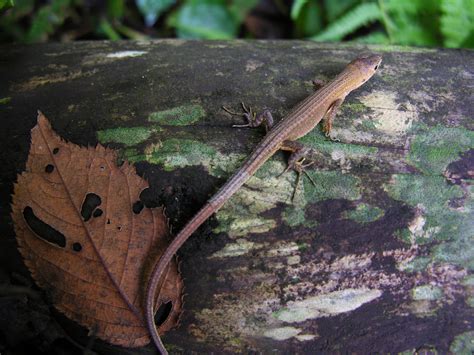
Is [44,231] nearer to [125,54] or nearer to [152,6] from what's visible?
[125,54]

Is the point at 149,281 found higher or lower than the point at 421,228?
lower

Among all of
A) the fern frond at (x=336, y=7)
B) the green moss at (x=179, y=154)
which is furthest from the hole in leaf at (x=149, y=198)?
the fern frond at (x=336, y=7)

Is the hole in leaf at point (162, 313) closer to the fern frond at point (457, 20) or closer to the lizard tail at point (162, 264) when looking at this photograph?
the lizard tail at point (162, 264)

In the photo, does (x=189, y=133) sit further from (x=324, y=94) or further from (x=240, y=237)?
(x=324, y=94)

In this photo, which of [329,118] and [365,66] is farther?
[365,66]

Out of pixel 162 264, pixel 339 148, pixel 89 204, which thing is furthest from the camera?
pixel 339 148

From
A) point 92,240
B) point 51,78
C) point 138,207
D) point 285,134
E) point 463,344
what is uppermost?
point 51,78

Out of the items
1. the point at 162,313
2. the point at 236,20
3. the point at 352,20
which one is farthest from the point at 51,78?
the point at 352,20

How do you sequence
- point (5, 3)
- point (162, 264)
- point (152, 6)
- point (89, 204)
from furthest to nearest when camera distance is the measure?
point (152, 6) < point (5, 3) < point (89, 204) < point (162, 264)

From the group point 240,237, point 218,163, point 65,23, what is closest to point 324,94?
point 218,163
